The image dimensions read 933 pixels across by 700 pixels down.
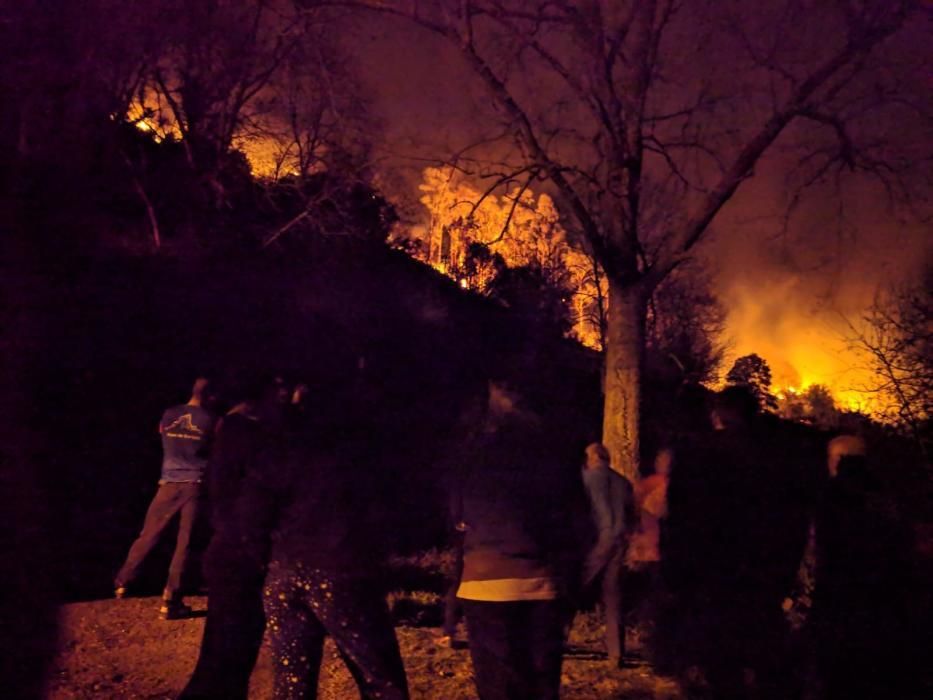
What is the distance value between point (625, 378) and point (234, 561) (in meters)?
6.13

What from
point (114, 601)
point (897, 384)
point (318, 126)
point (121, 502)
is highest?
point (318, 126)

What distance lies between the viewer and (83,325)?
518 inches

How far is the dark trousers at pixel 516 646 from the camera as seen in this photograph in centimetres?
374

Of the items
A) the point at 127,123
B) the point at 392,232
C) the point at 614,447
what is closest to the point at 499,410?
the point at 614,447

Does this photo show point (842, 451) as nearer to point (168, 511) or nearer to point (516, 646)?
point (516, 646)

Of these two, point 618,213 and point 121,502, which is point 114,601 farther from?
point 618,213

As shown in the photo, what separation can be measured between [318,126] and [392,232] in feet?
27.3

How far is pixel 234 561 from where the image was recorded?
411 cm

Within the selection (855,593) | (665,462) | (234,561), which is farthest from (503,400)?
(665,462)

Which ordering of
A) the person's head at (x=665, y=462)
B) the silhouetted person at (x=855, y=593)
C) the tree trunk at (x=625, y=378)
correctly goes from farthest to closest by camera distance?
the tree trunk at (x=625, y=378), the person's head at (x=665, y=462), the silhouetted person at (x=855, y=593)

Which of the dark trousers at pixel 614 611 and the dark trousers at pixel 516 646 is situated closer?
the dark trousers at pixel 516 646

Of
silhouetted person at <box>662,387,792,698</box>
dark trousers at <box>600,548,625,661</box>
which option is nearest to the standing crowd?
silhouetted person at <box>662,387,792,698</box>

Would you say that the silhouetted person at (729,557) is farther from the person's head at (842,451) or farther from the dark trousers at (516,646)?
the dark trousers at (516,646)

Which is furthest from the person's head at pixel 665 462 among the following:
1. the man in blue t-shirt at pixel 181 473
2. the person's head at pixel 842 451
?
the man in blue t-shirt at pixel 181 473
